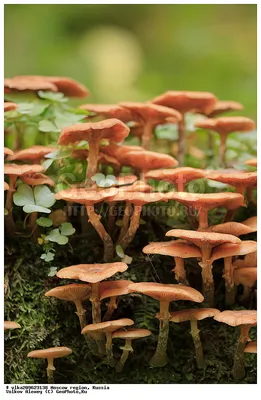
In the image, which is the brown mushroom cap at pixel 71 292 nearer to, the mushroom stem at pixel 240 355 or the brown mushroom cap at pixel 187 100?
the mushroom stem at pixel 240 355

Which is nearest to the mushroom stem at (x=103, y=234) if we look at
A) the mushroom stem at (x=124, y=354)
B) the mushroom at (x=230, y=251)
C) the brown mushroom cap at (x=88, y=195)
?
the brown mushroom cap at (x=88, y=195)

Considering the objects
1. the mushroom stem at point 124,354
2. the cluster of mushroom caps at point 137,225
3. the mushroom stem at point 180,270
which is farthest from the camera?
the mushroom stem at point 180,270

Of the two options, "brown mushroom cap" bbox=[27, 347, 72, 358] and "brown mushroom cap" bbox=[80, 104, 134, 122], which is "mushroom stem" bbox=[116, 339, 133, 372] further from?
"brown mushroom cap" bbox=[80, 104, 134, 122]

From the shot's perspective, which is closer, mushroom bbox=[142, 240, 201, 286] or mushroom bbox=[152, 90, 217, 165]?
mushroom bbox=[142, 240, 201, 286]

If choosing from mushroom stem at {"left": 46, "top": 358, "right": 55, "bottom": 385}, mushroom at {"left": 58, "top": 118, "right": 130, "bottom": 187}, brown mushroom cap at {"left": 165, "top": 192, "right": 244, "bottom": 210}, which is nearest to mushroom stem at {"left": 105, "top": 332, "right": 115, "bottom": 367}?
mushroom stem at {"left": 46, "top": 358, "right": 55, "bottom": 385}

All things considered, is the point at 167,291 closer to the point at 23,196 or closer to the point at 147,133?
the point at 23,196

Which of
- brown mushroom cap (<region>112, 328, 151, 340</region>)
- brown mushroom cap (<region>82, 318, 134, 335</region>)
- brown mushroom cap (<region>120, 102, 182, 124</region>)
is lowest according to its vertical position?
brown mushroom cap (<region>112, 328, 151, 340</region>)
